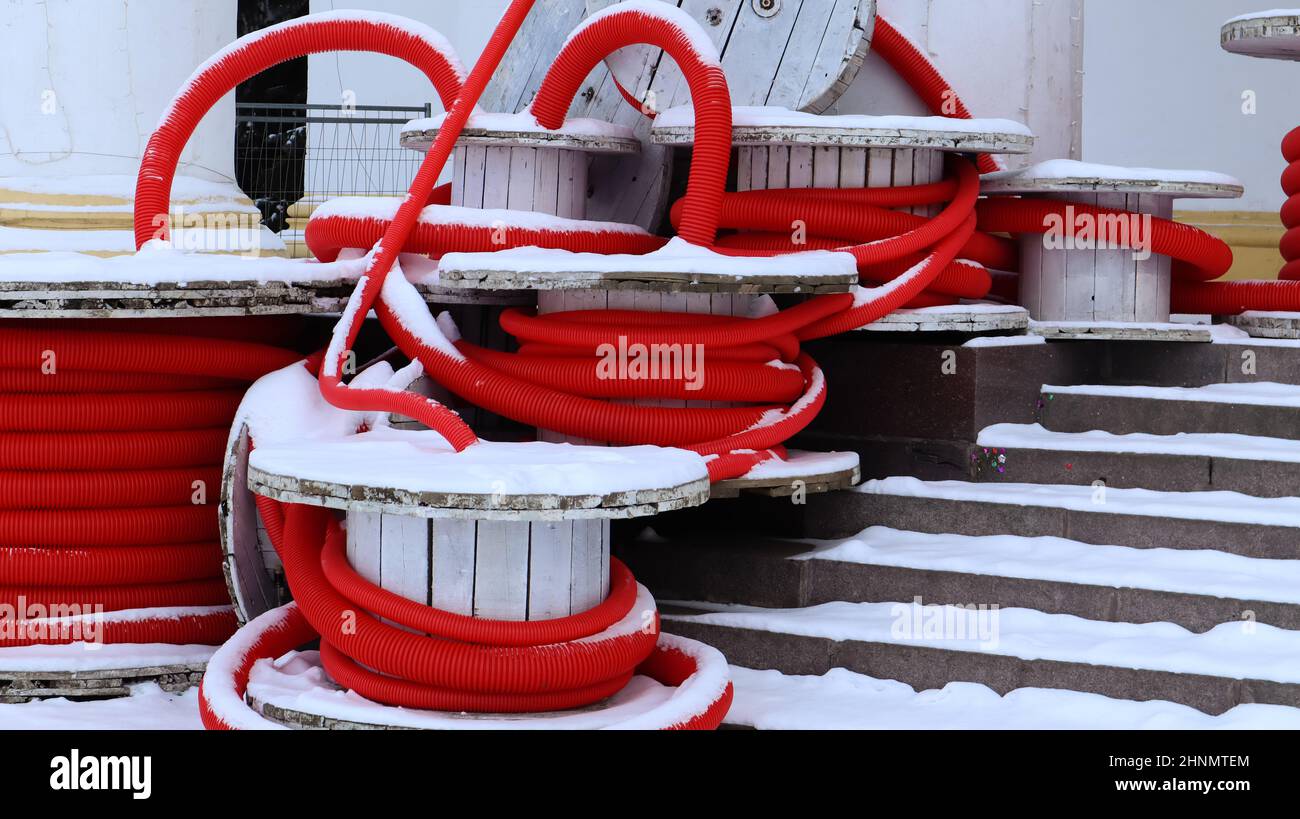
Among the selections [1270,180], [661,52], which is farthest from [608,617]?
[1270,180]

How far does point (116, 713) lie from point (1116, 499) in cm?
257

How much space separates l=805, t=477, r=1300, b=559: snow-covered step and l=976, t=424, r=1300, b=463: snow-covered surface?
0.36 ft

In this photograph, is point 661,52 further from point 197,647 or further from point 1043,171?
point 197,647

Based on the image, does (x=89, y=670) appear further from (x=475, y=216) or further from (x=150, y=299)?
(x=475, y=216)

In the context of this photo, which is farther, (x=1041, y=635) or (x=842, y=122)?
(x=842, y=122)

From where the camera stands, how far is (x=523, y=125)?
4.43 m

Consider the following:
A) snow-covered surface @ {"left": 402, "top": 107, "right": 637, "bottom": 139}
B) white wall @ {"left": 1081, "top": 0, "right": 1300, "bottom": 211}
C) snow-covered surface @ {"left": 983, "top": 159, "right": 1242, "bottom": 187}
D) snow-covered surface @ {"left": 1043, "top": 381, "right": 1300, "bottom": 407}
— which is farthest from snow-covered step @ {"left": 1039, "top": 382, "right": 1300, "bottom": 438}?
white wall @ {"left": 1081, "top": 0, "right": 1300, "bottom": 211}

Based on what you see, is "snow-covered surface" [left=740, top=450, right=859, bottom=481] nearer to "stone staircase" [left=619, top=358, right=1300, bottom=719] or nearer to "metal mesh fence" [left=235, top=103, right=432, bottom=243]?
"stone staircase" [left=619, top=358, right=1300, bottom=719]

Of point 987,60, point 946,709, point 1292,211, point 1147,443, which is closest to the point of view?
point 946,709

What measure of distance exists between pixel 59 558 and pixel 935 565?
2.18 metres

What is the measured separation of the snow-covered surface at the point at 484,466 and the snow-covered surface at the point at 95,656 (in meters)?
0.75

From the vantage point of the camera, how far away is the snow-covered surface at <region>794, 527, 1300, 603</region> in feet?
12.4

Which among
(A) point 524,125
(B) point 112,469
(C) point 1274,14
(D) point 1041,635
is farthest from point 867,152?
(B) point 112,469
